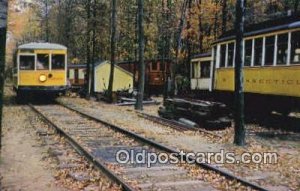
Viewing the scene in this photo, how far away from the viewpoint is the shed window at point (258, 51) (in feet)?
62.1

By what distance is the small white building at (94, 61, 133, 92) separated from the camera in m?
41.4

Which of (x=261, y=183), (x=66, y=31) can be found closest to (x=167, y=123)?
(x=261, y=183)

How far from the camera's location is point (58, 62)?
28906mm

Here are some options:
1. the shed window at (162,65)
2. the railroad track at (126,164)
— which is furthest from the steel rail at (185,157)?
the shed window at (162,65)

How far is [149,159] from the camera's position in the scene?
11.1 m

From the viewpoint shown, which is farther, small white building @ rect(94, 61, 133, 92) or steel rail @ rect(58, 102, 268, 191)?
small white building @ rect(94, 61, 133, 92)

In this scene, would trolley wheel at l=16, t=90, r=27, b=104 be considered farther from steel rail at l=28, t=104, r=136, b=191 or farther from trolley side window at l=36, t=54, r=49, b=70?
steel rail at l=28, t=104, r=136, b=191

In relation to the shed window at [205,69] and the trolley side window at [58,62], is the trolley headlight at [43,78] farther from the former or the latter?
the shed window at [205,69]

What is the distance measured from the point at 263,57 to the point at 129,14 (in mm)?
34295

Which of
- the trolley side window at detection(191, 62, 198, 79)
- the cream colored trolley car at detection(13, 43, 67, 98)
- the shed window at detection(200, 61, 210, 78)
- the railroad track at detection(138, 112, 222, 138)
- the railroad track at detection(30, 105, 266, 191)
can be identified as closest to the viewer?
the railroad track at detection(30, 105, 266, 191)

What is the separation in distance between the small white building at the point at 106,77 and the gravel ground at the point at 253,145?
820 inches

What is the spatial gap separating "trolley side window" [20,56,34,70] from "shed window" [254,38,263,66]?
45.0 feet

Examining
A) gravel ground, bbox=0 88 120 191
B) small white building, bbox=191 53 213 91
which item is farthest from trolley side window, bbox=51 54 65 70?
gravel ground, bbox=0 88 120 191

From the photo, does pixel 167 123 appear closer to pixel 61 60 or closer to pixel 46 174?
pixel 46 174
